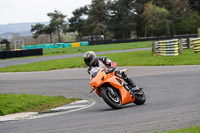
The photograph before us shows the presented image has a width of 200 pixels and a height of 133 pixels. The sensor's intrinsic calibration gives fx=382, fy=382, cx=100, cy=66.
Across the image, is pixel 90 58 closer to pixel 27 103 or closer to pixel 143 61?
pixel 27 103

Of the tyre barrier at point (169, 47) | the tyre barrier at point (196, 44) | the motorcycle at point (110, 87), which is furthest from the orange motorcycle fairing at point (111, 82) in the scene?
the tyre barrier at point (169, 47)

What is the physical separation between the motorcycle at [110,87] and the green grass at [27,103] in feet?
8.09

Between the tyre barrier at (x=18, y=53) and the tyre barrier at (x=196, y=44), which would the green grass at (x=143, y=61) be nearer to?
the tyre barrier at (x=196, y=44)

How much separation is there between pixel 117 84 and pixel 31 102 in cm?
344

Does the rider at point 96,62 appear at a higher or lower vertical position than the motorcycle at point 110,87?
higher

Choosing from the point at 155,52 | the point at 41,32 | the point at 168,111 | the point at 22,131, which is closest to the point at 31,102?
the point at 22,131

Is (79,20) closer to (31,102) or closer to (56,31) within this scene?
(56,31)

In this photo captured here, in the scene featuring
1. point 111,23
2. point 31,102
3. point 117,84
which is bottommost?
point 31,102

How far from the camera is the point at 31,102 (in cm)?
1123

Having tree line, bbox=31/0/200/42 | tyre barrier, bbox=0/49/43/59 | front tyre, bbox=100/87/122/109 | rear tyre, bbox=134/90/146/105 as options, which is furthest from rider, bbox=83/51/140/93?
tree line, bbox=31/0/200/42

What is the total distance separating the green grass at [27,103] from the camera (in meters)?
10.4

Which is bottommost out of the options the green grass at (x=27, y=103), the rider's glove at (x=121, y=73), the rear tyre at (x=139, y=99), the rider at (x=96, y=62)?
the green grass at (x=27, y=103)

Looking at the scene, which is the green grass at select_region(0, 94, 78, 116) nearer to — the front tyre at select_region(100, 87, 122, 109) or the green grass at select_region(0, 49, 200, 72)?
the front tyre at select_region(100, 87, 122, 109)

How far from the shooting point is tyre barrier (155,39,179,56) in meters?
26.1
